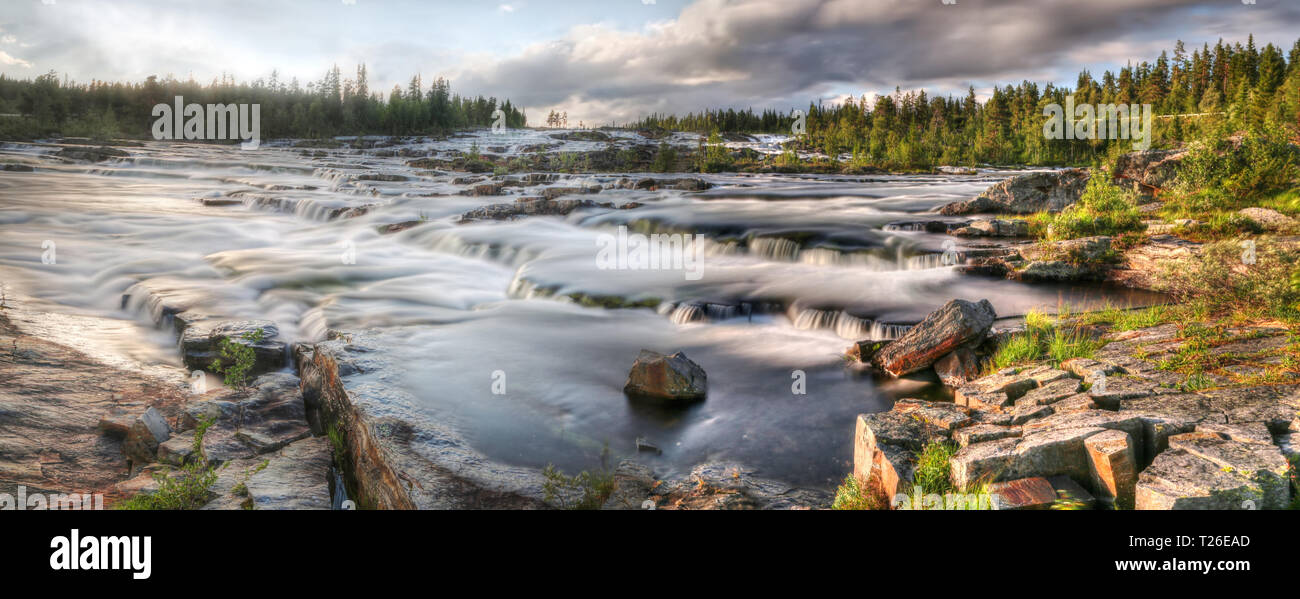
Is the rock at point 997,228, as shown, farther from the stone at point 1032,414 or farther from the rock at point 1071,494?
the rock at point 1071,494

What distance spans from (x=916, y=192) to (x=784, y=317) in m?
21.0

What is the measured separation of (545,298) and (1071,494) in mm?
10974

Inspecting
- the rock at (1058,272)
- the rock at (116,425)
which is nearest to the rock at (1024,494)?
the rock at (116,425)

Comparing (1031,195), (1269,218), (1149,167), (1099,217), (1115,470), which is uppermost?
(1149,167)

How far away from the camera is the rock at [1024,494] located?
14.2 ft

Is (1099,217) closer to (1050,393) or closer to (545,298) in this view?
(1050,393)

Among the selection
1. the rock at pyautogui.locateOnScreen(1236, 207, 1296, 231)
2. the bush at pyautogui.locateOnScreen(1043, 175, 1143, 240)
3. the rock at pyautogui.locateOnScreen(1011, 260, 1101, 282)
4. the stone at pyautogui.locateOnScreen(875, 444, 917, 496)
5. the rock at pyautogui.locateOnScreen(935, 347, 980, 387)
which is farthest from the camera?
the bush at pyautogui.locateOnScreen(1043, 175, 1143, 240)

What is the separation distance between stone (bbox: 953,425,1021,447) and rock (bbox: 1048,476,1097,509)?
2.41 feet

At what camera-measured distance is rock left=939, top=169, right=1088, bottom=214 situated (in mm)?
20277

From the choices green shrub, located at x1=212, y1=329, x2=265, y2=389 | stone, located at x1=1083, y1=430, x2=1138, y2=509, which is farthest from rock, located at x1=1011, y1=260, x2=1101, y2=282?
green shrub, located at x1=212, y1=329, x2=265, y2=389

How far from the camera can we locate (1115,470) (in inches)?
171

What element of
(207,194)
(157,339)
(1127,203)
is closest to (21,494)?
(157,339)

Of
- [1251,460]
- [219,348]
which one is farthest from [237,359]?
[1251,460]

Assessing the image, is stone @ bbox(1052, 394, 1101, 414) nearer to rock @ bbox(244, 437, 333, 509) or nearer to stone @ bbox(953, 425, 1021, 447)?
stone @ bbox(953, 425, 1021, 447)
